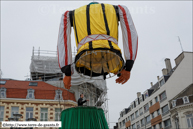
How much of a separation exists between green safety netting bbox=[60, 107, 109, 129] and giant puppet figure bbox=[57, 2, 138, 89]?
3.12 ft

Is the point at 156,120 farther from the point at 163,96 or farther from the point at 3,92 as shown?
the point at 3,92

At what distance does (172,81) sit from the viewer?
37.6m

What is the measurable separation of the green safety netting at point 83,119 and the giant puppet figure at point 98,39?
0.95m

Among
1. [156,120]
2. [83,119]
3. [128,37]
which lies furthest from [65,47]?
[156,120]

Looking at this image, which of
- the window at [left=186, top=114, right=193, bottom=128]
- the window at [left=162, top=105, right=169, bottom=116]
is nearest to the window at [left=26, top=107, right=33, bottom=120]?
the window at [left=186, top=114, right=193, bottom=128]

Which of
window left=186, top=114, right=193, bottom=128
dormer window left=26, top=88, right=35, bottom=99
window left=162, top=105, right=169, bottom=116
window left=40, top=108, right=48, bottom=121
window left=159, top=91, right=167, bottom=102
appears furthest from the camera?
window left=159, top=91, right=167, bottom=102

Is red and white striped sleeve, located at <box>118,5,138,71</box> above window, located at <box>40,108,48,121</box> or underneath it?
underneath

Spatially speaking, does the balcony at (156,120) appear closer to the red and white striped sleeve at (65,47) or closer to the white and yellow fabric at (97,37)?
the white and yellow fabric at (97,37)

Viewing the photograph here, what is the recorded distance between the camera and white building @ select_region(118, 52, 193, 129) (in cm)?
3152

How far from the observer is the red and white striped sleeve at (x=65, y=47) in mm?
7328

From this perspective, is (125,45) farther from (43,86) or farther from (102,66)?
(43,86)

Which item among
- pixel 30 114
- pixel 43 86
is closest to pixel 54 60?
pixel 43 86

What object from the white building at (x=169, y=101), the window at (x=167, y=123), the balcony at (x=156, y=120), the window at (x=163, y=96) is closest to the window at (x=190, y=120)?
the white building at (x=169, y=101)

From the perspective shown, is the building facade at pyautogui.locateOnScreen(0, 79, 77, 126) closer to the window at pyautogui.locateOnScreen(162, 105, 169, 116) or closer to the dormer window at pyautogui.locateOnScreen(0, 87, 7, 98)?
the dormer window at pyautogui.locateOnScreen(0, 87, 7, 98)
